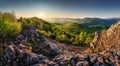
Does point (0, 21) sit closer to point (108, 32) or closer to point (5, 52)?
point (5, 52)

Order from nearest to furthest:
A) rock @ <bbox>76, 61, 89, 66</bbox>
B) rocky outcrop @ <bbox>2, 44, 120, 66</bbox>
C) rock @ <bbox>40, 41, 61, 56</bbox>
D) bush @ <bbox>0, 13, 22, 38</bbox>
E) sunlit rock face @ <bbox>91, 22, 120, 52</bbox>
Answer: rock @ <bbox>76, 61, 89, 66</bbox>, rocky outcrop @ <bbox>2, 44, 120, 66</bbox>, rock @ <bbox>40, 41, 61, 56</bbox>, bush @ <bbox>0, 13, 22, 38</bbox>, sunlit rock face @ <bbox>91, 22, 120, 52</bbox>

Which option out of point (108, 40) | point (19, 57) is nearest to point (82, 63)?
point (19, 57)

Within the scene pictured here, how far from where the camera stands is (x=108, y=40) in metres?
103

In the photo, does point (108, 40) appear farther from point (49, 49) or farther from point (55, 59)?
point (55, 59)

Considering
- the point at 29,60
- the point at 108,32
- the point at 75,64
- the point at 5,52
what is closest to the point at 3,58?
the point at 5,52

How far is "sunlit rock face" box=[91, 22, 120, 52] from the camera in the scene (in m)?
99.8

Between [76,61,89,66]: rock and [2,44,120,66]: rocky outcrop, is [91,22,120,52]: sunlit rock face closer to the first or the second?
[2,44,120,66]: rocky outcrop

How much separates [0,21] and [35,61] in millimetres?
26825

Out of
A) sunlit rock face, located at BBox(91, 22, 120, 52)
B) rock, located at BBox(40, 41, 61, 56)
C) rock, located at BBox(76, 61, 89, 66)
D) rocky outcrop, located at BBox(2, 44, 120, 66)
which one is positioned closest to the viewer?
rock, located at BBox(76, 61, 89, 66)

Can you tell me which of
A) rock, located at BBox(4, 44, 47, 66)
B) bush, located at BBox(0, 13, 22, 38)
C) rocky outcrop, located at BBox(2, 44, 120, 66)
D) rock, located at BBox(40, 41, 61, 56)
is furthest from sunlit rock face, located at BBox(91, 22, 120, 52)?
bush, located at BBox(0, 13, 22, 38)

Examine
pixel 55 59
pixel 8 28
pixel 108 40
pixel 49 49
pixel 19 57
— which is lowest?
pixel 55 59

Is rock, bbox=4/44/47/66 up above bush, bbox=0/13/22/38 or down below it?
below

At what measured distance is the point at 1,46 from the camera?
85.3 meters

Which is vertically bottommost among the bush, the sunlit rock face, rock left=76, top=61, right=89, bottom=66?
rock left=76, top=61, right=89, bottom=66
